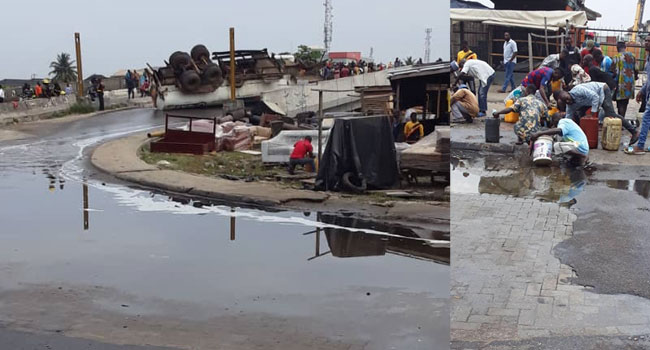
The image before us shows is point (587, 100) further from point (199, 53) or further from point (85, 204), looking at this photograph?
point (199, 53)

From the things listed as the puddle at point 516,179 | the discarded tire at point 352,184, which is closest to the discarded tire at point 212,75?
the discarded tire at point 352,184

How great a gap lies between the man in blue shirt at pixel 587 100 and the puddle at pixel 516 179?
1.31 metres

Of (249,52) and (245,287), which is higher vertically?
(249,52)

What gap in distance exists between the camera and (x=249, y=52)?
26.0 meters

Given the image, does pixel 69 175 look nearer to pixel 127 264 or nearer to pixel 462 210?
pixel 127 264

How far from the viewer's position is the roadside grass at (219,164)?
1286 centimetres

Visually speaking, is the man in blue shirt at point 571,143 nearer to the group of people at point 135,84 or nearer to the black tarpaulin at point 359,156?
the black tarpaulin at point 359,156

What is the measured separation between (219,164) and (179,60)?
11.4m

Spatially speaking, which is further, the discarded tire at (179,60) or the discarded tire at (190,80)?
the discarded tire at (179,60)

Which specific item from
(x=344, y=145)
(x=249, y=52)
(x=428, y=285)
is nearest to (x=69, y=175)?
(x=344, y=145)

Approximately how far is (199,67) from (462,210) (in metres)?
18.1

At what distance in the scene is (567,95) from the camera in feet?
35.6

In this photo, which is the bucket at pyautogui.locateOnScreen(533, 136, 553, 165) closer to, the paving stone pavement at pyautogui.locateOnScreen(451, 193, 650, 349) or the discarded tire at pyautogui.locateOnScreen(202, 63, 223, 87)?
the paving stone pavement at pyautogui.locateOnScreen(451, 193, 650, 349)

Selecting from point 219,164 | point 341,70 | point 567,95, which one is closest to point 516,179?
point 567,95
